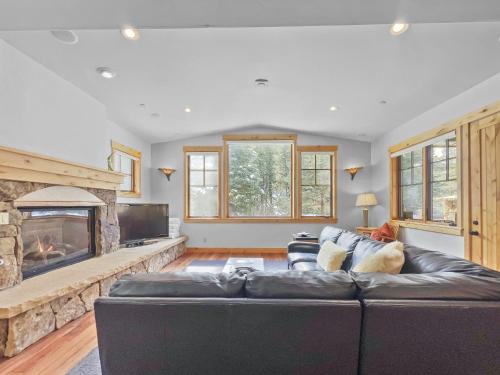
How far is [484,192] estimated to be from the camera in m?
3.42

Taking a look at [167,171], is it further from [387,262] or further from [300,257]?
[387,262]

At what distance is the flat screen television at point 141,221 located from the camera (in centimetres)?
511

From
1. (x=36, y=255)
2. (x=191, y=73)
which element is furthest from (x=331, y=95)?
(x=36, y=255)

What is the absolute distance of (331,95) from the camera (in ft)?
14.4

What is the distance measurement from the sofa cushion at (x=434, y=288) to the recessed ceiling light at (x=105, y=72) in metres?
3.46

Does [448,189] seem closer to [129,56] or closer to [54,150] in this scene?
[129,56]

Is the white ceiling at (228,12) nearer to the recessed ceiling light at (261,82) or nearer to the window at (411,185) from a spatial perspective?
the recessed ceiling light at (261,82)

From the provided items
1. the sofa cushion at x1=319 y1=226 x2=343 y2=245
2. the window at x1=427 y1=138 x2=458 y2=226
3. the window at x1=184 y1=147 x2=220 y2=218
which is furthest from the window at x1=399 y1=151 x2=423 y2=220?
the window at x1=184 y1=147 x2=220 y2=218

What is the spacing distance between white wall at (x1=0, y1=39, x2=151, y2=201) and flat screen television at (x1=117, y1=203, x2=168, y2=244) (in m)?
1.03

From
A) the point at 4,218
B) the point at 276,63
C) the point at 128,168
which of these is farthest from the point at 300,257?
the point at 128,168

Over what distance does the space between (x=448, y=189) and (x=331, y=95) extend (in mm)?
2117

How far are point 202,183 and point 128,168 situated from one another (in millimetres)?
1663

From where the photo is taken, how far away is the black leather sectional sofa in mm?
1501

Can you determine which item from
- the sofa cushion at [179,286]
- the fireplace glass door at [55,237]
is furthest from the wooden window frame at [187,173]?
the sofa cushion at [179,286]
